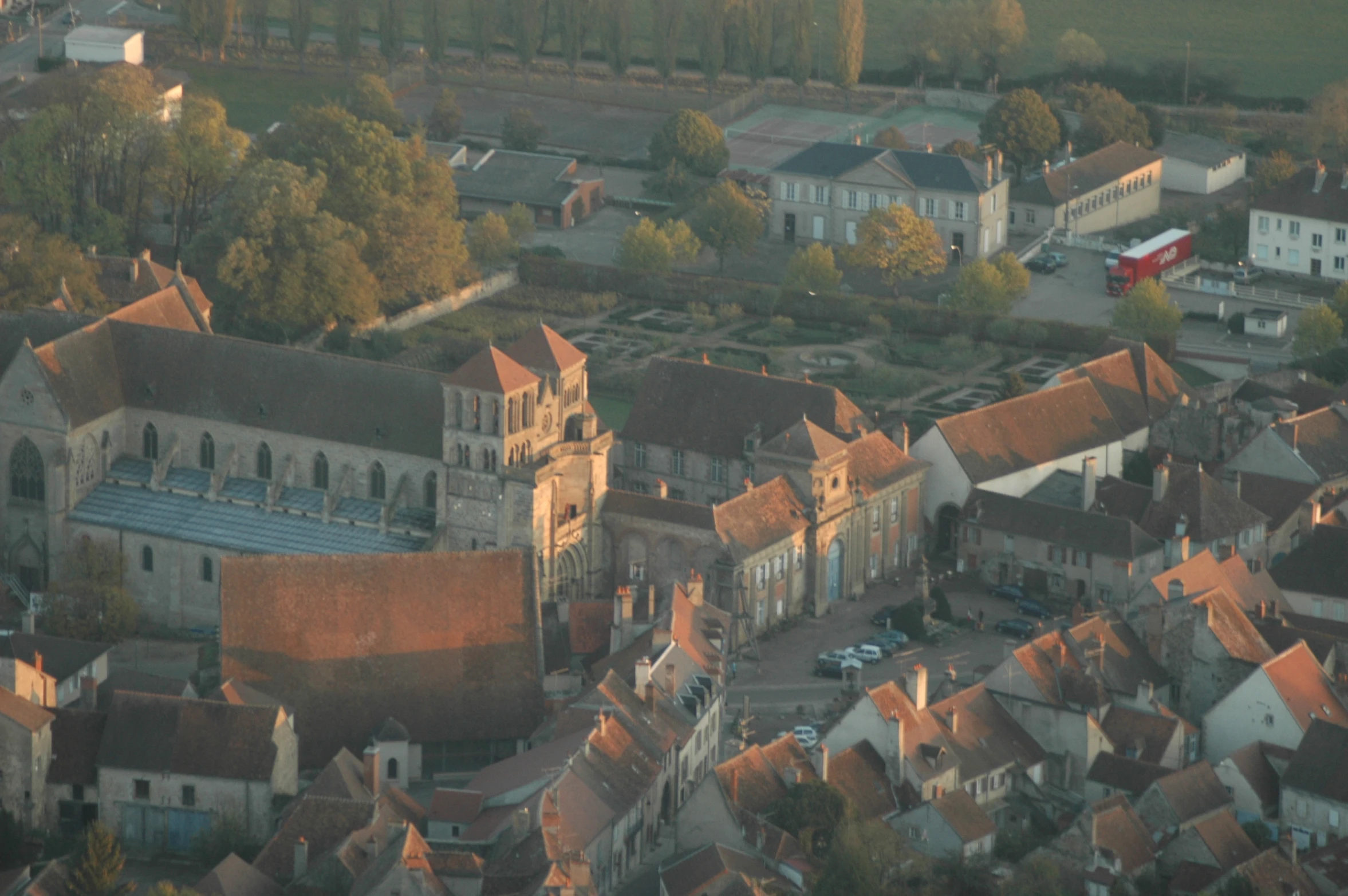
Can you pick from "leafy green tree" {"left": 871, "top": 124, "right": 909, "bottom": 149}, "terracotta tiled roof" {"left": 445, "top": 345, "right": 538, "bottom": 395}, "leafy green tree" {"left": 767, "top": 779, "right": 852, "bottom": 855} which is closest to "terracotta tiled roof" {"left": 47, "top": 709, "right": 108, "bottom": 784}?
"terracotta tiled roof" {"left": 445, "top": 345, "right": 538, "bottom": 395}

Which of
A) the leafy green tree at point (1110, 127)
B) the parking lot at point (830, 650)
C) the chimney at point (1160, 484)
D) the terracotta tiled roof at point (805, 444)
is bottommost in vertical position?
the parking lot at point (830, 650)

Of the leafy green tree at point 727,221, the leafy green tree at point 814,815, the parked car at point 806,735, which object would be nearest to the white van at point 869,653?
the parked car at point 806,735

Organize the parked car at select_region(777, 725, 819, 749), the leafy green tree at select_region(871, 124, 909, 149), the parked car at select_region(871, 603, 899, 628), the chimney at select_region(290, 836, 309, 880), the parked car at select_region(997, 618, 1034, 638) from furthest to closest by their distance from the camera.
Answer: the leafy green tree at select_region(871, 124, 909, 149) → the parked car at select_region(871, 603, 899, 628) → the parked car at select_region(997, 618, 1034, 638) → the parked car at select_region(777, 725, 819, 749) → the chimney at select_region(290, 836, 309, 880)

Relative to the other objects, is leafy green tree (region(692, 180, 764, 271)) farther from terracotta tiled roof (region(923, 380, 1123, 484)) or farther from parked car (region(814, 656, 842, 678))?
parked car (region(814, 656, 842, 678))

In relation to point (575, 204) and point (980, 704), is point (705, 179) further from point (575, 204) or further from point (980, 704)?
point (980, 704)

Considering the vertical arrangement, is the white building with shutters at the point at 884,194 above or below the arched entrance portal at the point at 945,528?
above

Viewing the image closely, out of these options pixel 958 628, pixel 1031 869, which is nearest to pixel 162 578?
pixel 958 628

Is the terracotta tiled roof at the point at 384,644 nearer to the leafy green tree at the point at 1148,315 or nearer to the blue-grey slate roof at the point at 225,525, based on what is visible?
the blue-grey slate roof at the point at 225,525
